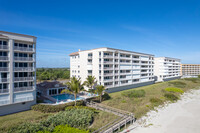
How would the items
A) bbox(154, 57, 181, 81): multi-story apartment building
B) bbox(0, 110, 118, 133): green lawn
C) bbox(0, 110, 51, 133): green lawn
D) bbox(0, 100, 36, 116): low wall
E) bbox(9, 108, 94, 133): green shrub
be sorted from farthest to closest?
bbox(154, 57, 181, 81): multi-story apartment building < bbox(0, 100, 36, 116): low wall < bbox(0, 110, 118, 133): green lawn < bbox(0, 110, 51, 133): green lawn < bbox(9, 108, 94, 133): green shrub

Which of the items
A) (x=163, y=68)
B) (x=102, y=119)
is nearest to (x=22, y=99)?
(x=102, y=119)

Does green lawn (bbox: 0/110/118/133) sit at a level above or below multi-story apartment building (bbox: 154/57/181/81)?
below

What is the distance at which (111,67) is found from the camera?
1746 inches

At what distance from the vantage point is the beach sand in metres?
20.9

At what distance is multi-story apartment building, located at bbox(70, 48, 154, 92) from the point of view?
4206 cm

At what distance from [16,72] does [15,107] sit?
7.47 metres

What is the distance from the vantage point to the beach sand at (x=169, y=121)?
20922mm

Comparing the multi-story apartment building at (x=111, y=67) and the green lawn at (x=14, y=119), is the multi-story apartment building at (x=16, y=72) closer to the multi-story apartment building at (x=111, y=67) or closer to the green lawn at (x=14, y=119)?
the green lawn at (x=14, y=119)

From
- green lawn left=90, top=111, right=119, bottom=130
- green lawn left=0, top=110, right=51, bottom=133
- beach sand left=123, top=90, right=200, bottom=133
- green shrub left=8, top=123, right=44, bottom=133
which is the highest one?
green shrub left=8, top=123, right=44, bottom=133

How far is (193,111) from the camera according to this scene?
30516mm

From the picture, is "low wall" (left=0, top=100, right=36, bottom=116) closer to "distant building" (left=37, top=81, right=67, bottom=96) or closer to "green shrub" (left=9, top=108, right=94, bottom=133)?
"green shrub" (left=9, top=108, right=94, bottom=133)

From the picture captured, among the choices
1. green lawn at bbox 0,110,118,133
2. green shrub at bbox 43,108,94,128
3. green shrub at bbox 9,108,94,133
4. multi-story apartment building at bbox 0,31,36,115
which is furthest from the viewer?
multi-story apartment building at bbox 0,31,36,115

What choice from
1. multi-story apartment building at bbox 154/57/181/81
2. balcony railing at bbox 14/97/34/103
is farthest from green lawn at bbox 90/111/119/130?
multi-story apartment building at bbox 154/57/181/81

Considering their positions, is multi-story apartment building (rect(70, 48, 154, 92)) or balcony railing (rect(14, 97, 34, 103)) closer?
balcony railing (rect(14, 97, 34, 103))
